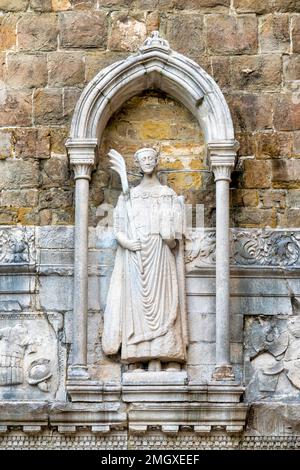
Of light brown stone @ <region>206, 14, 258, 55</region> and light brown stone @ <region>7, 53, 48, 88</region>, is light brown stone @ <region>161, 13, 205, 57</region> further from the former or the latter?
light brown stone @ <region>7, 53, 48, 88</region>

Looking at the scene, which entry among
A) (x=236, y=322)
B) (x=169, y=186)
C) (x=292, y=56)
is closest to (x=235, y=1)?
(x=292, y=56)

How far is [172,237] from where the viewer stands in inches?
603

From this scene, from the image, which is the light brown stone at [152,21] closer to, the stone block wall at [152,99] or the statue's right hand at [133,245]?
the stone block wall at [152,99]

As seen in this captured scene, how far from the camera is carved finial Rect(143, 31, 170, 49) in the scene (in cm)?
1563

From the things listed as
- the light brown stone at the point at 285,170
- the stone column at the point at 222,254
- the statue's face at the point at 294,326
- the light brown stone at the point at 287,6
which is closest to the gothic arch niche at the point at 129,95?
the stone column at the point at 222,254

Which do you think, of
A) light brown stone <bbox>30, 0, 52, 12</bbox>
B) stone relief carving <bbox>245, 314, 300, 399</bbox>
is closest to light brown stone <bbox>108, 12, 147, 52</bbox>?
light brown stone <bbox>30, 0, 52, 12</bbox>

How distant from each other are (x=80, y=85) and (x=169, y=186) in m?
1.07

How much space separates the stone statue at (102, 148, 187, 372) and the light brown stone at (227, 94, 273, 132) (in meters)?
0.77

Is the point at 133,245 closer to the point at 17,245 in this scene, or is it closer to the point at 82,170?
the point at 82,170

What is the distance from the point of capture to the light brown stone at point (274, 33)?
15938 mm

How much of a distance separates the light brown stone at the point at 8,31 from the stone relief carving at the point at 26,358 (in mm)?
2205

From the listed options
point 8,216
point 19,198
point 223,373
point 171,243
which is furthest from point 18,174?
point 223,373

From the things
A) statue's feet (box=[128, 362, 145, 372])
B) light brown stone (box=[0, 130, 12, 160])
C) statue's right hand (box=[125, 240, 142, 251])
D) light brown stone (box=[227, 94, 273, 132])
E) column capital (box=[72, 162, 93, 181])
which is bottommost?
statue's feet (box=[128, 362, 145, 372])

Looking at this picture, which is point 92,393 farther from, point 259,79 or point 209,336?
point 259,79
